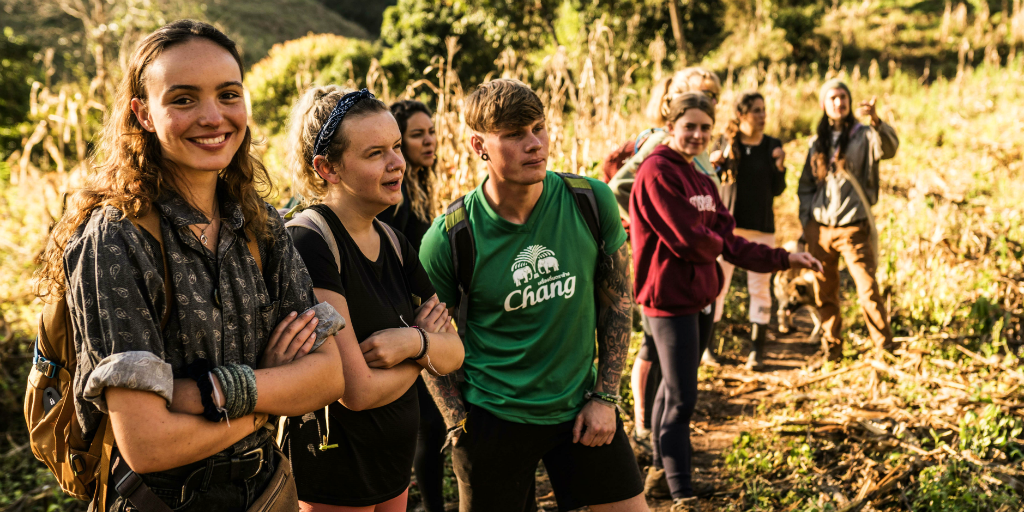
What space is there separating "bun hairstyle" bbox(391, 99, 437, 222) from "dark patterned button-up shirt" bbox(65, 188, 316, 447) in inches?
74.5

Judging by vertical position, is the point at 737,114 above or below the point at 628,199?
above

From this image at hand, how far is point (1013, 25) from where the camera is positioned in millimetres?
13820

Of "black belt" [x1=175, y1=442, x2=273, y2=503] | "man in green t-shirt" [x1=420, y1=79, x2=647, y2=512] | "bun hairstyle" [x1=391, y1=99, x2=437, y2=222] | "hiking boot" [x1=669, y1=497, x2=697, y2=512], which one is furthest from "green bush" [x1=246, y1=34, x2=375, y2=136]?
"black belt" [x1=175, y1=442, x2=273, y2=503]

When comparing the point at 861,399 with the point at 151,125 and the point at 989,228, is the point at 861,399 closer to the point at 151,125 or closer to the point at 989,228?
the point at 989,228

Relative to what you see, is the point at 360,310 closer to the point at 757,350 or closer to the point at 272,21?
the point at 757,350

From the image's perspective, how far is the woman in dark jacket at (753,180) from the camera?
5.09 metres

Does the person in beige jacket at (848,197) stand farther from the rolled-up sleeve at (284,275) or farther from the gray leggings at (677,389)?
the rolled-up sleeve at (284,275)

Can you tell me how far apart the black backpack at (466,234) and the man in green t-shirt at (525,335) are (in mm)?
13

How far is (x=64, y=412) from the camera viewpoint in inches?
55.2

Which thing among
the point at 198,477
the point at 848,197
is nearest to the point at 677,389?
the point at 198,477

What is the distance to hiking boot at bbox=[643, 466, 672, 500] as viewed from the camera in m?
3.42

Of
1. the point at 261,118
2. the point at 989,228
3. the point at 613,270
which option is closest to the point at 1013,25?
the point at 989,228

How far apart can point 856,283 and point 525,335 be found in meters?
3.72

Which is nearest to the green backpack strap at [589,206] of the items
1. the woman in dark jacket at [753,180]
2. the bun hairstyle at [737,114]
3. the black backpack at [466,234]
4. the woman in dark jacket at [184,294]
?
the black backpack at [466,234]
